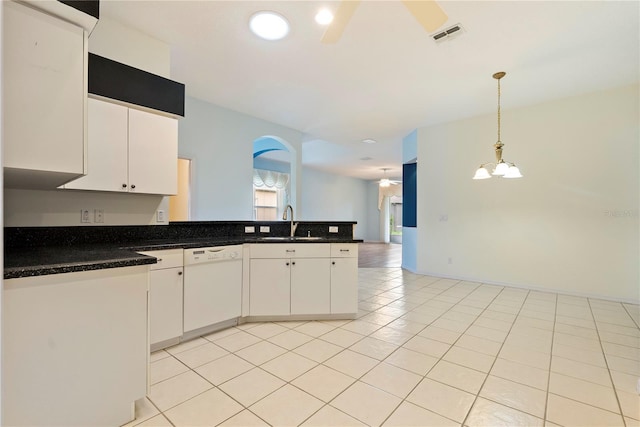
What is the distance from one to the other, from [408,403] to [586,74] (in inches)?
162

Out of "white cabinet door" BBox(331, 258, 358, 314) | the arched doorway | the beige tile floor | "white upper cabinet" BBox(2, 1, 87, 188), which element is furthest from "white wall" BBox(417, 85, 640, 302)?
"white upper cabinet" BBox(2, 1, 87, 188)

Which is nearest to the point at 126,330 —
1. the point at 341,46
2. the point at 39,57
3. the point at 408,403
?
the point at 39,57

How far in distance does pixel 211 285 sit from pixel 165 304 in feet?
1.30

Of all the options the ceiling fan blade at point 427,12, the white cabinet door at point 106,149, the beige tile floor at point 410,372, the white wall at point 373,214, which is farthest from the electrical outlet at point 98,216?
the white wall at point 373,214

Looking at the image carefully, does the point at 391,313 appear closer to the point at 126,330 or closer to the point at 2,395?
the point at 126,330

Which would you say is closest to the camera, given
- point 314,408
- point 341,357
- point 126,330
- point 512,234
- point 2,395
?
point 2,395

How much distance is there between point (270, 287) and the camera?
2.93 metres

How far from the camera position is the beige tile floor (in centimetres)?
160

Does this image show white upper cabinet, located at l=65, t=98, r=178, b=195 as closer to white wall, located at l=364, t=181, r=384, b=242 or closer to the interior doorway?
the interior doorway

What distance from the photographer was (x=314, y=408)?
164 cm

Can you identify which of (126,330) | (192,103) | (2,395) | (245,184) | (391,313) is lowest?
(391,313)

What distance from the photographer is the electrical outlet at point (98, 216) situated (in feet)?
7.89

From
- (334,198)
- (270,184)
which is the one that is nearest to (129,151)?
(270,184)

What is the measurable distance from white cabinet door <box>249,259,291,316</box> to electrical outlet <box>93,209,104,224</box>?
132 centimetres
